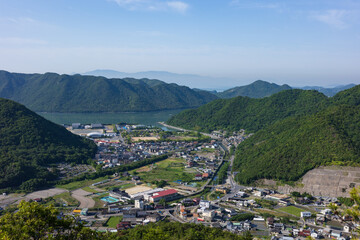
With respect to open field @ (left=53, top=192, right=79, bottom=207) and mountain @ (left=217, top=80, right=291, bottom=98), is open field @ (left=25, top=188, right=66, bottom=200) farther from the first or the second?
mountain @ (left=217, top=80, right=291, bottom=98)

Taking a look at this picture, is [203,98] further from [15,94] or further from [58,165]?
[58,165]

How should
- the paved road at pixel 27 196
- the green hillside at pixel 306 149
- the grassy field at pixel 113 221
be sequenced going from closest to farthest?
1. the grassy field at pixel 113 221
2. the paved road at pixel 27 196
3. the green hillside at pixel 306 149

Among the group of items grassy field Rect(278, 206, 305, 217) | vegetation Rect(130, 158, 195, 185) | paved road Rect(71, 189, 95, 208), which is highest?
grassy field Rect(278, 206, 305, 217)

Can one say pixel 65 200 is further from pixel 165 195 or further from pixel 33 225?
pixel 33 225

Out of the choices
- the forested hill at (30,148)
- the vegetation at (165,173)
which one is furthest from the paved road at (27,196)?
the vegetation at (165,173)

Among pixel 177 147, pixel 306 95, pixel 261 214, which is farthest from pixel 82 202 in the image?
pixel 306 95

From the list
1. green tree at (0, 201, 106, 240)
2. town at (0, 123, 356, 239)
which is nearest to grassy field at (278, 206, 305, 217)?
town at (0, 123, 356, 239)

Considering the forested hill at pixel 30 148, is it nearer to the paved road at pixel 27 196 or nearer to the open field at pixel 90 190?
the paved road at pixel 27 196

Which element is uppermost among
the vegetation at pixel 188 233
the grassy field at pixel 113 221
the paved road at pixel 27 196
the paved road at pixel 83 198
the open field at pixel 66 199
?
the vegetation at pixel 188 233
